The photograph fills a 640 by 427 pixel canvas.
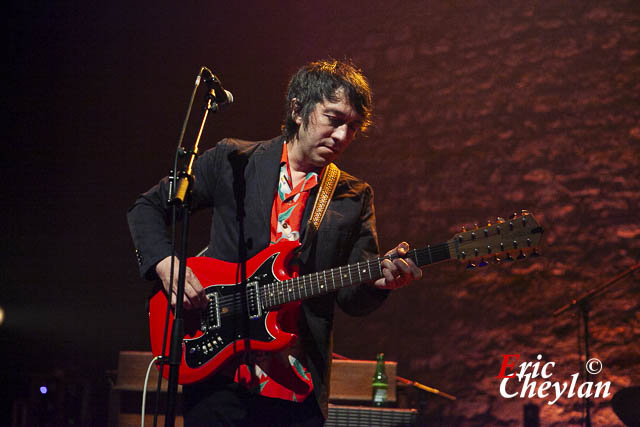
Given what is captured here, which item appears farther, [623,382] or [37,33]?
[37,33]

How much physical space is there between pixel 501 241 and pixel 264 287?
2.89ft

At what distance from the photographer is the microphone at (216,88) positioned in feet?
Result: 7.14

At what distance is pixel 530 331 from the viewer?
480cm

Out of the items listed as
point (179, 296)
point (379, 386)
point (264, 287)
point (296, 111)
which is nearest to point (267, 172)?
point (296, 111)

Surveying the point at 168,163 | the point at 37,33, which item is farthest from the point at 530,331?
the point at 37,33

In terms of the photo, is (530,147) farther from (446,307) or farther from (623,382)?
(623,382)

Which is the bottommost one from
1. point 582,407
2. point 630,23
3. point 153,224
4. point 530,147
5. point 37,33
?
point 582,407

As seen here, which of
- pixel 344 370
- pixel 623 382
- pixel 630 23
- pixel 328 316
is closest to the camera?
pixel 328 316

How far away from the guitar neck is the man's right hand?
0.75ft

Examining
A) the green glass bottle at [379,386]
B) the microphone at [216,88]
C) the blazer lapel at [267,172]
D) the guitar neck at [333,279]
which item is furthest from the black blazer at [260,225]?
the green glass bottle at [379,386]

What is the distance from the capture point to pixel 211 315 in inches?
86.9

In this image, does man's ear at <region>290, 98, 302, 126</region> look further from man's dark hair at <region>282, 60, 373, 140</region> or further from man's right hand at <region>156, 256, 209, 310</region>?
man's right hand at <region>156, 256, 209, 310</region>

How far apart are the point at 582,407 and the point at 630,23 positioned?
3.18 meters

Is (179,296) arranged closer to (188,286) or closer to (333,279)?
(188,286)
